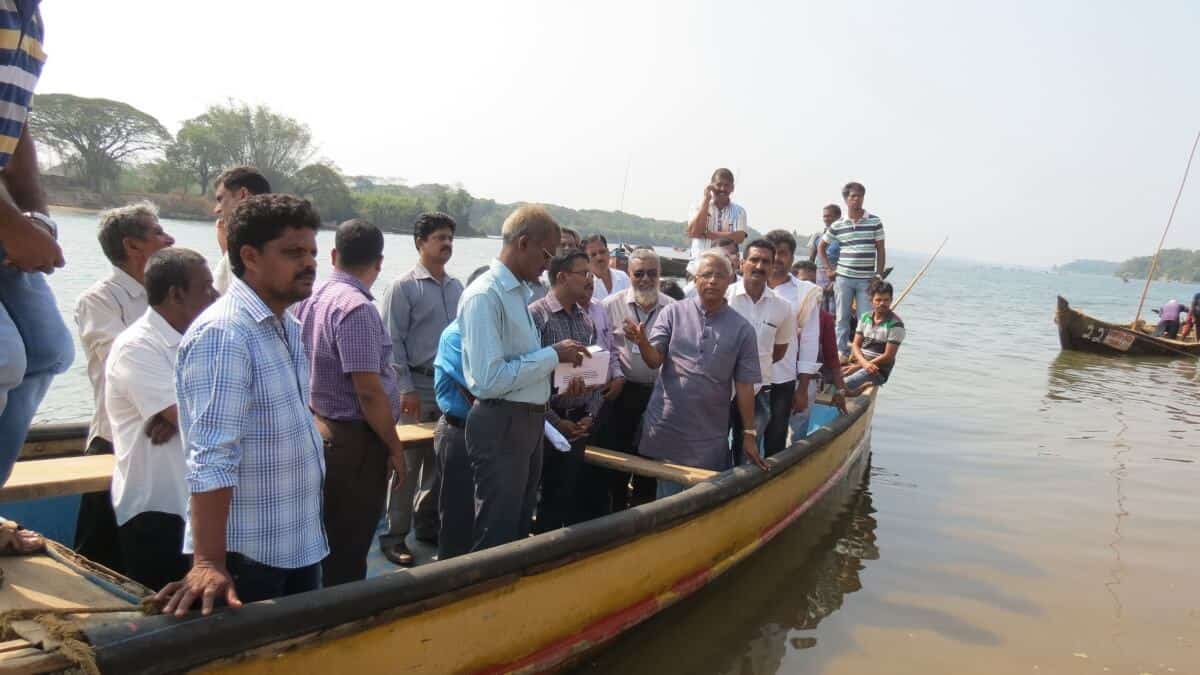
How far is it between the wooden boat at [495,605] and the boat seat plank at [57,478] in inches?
0.5

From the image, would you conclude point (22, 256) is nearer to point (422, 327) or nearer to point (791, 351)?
point (422, 327)

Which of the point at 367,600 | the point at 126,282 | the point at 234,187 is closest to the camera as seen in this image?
the point at 367,600

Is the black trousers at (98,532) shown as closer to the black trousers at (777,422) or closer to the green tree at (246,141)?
the black trousers at (777,422)

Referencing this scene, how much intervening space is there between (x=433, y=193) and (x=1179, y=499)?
366 feet

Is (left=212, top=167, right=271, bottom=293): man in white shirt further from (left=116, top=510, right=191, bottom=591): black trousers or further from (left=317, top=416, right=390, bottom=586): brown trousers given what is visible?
(left=116, top=510, right=191, bottom=591): black trousers

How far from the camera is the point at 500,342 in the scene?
10.4 ft

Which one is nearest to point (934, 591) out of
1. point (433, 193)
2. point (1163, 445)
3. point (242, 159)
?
point (1163, 445)

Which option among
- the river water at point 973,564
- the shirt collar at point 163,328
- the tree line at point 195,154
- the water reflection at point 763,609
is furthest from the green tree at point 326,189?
the shirt collar at point 163,328

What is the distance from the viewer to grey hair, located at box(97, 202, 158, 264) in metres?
3.38

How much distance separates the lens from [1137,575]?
6242mm

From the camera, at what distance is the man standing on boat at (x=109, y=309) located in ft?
11.0

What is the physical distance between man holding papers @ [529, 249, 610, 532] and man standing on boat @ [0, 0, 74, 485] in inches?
77.0

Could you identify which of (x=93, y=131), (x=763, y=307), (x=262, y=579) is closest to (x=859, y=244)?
(x=763, y=307)

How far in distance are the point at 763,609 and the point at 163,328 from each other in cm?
406
